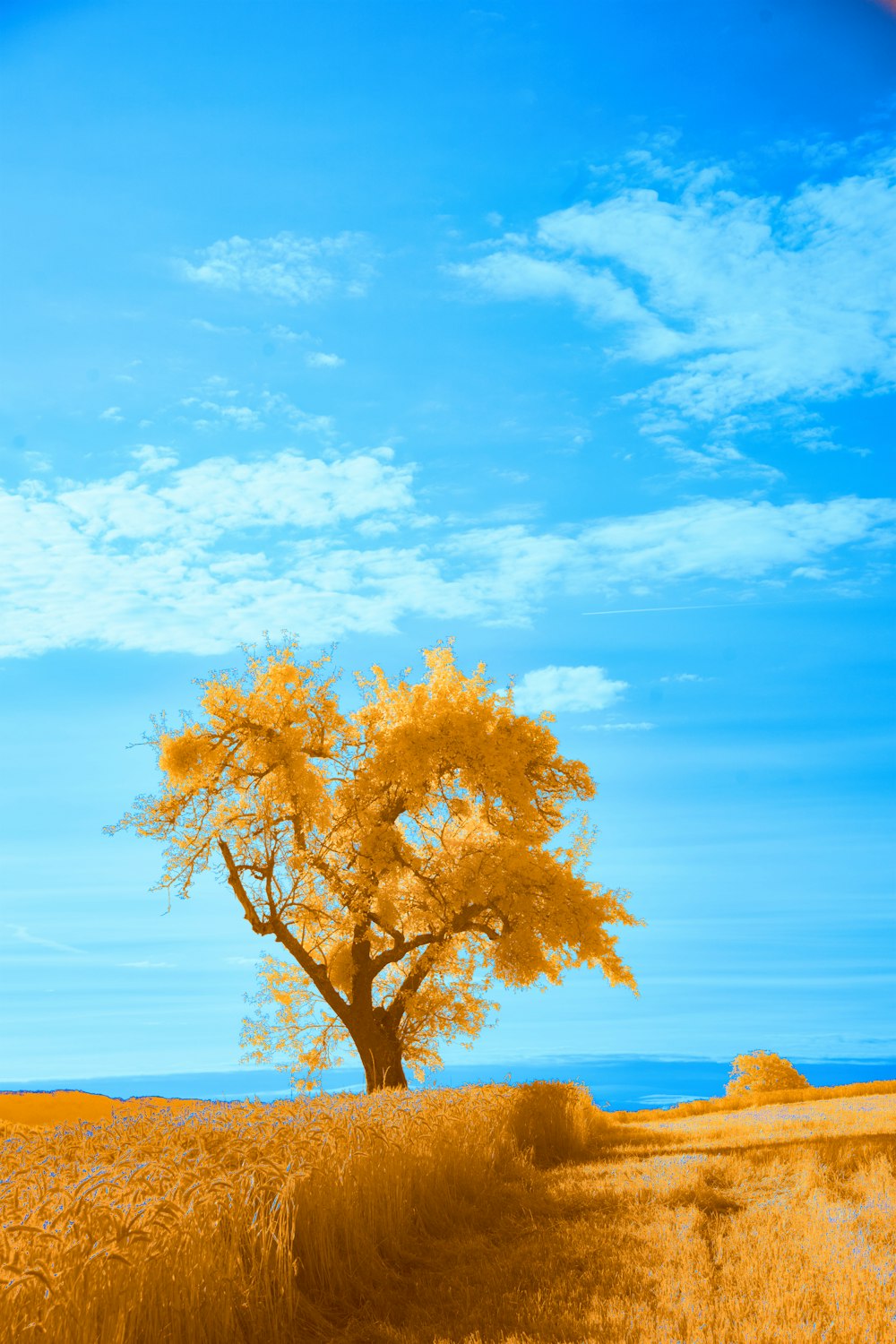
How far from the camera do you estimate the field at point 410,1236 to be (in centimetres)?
511

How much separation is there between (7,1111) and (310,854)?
24.5 ft

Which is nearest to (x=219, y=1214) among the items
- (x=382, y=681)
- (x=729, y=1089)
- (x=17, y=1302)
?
(x=17, y=1302)

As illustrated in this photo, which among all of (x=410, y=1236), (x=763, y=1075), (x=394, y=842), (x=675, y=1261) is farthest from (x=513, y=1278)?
(x=763, y=1075)

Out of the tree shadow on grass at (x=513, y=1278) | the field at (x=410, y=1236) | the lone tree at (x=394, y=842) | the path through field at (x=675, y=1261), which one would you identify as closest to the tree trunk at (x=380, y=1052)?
the lone tree at (x=394, y=842)

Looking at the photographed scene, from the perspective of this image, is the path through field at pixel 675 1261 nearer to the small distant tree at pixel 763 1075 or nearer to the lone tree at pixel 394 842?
the lone tree at pixel 394 842

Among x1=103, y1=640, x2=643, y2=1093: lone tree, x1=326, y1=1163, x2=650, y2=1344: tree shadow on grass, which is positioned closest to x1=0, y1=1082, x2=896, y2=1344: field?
x1=326, y1=1163, x2=650, y2=1344: tree shadow on grass

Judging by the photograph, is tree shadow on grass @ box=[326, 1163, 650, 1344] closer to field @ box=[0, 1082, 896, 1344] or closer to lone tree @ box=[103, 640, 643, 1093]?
field @ box=[0, 1082, 896, 1344]

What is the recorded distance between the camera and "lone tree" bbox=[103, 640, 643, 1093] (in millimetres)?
21000

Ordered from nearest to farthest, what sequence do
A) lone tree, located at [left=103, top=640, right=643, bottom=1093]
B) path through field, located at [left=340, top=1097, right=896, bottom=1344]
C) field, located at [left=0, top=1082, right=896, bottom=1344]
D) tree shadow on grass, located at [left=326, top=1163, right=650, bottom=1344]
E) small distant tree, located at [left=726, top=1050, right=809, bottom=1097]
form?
field, located at [left=0, top=1082, right=896, bottom=1344] < path through field, located at [left=340, top=1097, right=896, bottom=1344] < tree shadow on grass, located at [left=326, top=1163, right=650, bottom=1344] < lone tree, located at [left=103, top=640, right=643, bottom=1093] < small distant tree, located at [left=726, top=1050, right=809, bottom=1097]

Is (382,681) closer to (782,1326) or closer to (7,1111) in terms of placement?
(7,1111)

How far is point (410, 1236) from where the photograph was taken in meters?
8.05

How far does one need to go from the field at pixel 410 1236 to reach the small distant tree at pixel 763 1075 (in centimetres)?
1817

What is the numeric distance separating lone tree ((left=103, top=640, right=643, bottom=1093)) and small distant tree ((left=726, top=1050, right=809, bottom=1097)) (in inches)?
374

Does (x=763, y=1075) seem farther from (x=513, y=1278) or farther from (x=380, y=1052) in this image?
(x=513, y=1278)
